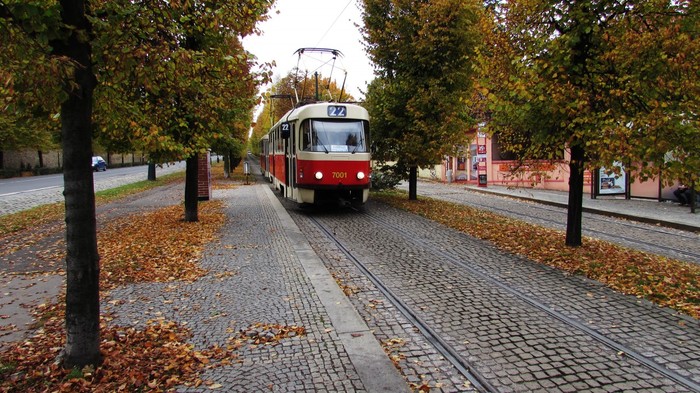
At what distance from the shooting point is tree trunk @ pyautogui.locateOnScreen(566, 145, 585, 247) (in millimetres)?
8406

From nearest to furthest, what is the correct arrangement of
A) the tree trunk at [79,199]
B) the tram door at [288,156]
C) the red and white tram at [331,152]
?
1. the tree trunk at [79,199]
2. the red and white tram at [331,152]
3. the tram door at [288,156]

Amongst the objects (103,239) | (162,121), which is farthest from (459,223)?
(103,239)

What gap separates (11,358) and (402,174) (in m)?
14.2

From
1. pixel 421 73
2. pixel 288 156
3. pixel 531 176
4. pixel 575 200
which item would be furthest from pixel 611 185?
pixel 288 156

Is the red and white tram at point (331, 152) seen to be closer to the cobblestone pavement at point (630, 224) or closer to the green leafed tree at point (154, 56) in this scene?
the cobblestone pavement at point (630, 224)

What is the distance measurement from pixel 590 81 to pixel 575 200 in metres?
2.36

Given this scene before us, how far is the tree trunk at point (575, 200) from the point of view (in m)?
8.41

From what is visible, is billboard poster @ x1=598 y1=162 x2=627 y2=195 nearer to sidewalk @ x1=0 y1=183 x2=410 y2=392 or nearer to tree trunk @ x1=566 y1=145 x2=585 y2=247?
tree trunk @ x1=566 y1=145 x2=585 y2=247

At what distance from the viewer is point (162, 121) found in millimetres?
7578

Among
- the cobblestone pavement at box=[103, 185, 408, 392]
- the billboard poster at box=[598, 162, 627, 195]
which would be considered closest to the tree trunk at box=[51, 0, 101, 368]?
the cobblestone pavement at box=[103, 185, 408, 392]

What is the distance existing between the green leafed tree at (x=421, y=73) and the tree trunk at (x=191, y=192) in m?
6.43

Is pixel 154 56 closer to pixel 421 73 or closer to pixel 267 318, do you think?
pixel 267 318

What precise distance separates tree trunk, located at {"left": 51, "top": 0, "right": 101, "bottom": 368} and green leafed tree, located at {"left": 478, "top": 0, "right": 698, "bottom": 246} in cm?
612

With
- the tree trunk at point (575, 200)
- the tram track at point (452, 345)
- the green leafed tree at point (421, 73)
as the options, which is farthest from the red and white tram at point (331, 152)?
the tree trunk at point (575, 200)
